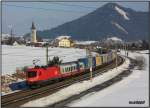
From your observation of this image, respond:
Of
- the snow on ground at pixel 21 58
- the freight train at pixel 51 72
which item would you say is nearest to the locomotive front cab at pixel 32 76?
the freight train at pixel 51 72

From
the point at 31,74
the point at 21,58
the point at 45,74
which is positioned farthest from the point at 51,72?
the point at 21,58

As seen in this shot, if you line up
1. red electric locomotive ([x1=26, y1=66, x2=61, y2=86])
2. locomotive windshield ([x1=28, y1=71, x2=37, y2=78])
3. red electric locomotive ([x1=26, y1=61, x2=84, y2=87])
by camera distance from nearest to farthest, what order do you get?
red electric locomotive ([x1=26, y1=66, x2=61, y2=86]), red electric locomotive ([x1=26, y1=61, x2=84, y2=87]), locomotive windshield ([x1=28, y1=71, x2=37, y2=78])

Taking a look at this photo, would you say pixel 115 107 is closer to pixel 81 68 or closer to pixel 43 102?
pixel 43 102

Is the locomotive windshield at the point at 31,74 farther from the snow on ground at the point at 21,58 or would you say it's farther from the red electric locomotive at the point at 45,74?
the snow on ground at the point at 21,58

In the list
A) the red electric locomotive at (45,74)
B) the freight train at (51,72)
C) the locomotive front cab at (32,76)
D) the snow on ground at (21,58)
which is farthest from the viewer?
the snow on ground at (21,58)

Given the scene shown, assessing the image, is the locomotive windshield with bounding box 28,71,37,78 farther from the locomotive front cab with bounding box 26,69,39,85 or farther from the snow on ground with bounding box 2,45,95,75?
the snow on ground with bounding box 2,45,95,75

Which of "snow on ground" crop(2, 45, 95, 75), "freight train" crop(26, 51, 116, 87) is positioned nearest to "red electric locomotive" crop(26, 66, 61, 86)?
"freight train" crop(26, 51, 116, 87)

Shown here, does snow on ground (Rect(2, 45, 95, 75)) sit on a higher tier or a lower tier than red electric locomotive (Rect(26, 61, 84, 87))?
lower

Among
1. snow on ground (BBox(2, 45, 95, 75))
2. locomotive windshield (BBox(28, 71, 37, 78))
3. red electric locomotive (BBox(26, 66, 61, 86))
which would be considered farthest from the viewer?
snow on ground (BBox(2, 45, 95, 75))

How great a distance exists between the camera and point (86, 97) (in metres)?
38.4

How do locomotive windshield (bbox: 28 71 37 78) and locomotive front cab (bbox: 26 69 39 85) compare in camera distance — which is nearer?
locomotive front cab (bbox: 26 69 39 85)

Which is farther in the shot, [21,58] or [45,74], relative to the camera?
[21,58]

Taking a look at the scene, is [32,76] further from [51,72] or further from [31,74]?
[51,72]

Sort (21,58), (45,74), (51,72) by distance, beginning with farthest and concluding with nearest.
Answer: (21,58), (51,72), (45,74)
